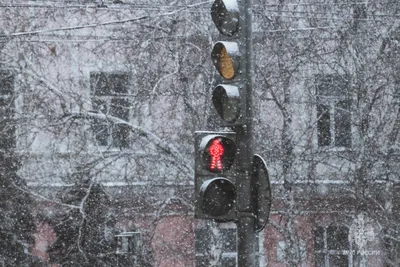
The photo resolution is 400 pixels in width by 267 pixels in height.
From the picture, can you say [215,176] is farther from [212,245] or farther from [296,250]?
[212,245]

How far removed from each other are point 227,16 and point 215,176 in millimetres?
1317

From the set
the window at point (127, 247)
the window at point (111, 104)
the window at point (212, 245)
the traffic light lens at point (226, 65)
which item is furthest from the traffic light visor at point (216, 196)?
the window at point (127, 247)

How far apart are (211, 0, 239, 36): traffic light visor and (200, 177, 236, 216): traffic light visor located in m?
1.24

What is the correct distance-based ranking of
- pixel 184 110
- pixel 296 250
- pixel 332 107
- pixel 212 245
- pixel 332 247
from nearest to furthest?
pixel 296 250, pixel 212 245, pixel 184 110, pixel 332 107, pixel 332 247

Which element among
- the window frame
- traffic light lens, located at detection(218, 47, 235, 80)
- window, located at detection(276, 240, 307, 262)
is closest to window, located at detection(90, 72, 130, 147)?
window, located at detection(276, 240, 307, 262)

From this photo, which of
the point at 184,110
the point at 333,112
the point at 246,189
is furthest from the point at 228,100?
the point at 333,112

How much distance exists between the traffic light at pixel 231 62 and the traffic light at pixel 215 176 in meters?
0.21

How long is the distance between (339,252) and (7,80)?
8242 millimetres

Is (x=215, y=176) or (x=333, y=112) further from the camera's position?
(x=333, y=112)

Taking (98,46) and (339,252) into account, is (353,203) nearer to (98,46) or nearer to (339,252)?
(339,252)

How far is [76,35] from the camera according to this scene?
749 inches

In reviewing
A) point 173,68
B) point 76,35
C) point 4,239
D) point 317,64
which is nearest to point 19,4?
point 76,35

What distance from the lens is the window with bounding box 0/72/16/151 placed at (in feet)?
59.8

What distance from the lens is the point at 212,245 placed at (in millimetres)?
17922
